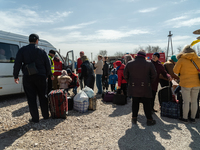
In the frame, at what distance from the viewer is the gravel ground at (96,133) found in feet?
9.21

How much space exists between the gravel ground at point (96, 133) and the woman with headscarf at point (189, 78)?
415 mm

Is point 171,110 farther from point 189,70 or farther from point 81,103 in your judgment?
point 81,103

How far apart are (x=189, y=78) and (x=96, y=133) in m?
2.55

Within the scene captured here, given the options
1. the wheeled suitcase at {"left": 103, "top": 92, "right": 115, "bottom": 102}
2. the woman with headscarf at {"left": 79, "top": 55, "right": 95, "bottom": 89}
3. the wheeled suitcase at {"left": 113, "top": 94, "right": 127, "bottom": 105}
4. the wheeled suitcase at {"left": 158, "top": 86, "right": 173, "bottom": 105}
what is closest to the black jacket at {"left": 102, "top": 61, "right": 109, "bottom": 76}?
the woman with headscarf at {"left": 79, "top": 55, "right": 95, "bottom": 89}

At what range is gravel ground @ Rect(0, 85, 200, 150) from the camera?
2807 millimetres

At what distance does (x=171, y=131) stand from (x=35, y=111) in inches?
125

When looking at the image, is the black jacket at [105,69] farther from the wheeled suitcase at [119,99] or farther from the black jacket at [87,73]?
the wheeled suitcase at [119,99]

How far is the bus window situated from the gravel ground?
2.26 m

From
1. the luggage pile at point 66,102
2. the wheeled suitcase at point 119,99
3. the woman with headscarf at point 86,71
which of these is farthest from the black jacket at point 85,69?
the wheeled suitcase at point 119,99

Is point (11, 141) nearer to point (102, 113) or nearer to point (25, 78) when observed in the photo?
point (25, 78)

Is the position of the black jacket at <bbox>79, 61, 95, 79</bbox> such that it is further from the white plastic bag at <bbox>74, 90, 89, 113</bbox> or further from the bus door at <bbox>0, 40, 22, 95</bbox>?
the bus door at <bbox>0, 40, 22, 95</bbox>

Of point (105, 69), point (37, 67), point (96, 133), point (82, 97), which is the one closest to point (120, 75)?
point (82, 97)

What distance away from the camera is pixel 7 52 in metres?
5.84

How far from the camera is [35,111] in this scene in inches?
145
